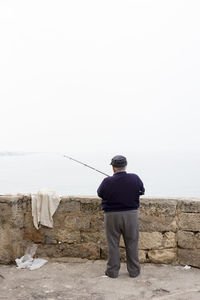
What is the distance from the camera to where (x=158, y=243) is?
527cm

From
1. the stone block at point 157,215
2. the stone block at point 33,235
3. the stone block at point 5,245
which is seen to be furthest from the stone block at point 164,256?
the stone block at point 5,245

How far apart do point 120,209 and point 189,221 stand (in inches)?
47.1

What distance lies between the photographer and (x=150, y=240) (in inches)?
208

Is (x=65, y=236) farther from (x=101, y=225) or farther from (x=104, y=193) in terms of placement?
(x=104, y=193)

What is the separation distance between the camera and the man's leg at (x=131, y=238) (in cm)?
465

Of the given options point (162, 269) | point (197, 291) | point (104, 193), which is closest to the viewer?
point (197, 291)

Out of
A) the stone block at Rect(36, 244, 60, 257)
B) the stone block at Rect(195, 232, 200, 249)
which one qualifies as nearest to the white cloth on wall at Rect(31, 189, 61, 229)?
the stone block at Rect(36, 244, 60, 257)

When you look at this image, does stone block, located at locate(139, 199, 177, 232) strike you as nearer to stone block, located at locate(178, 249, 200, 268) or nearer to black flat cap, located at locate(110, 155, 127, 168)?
stone block, located at locate(178, 249, 200, 268)

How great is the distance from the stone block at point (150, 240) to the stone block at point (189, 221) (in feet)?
1.17

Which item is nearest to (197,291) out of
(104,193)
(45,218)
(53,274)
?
(104,193)

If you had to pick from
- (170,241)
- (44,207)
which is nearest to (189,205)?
(170,241)

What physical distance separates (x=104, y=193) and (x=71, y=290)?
1260mm

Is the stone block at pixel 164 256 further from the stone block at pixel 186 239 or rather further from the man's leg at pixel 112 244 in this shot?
the man's leg at pixel 112 244

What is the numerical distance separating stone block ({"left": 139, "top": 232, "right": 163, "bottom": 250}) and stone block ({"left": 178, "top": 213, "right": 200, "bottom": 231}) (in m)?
0.36
